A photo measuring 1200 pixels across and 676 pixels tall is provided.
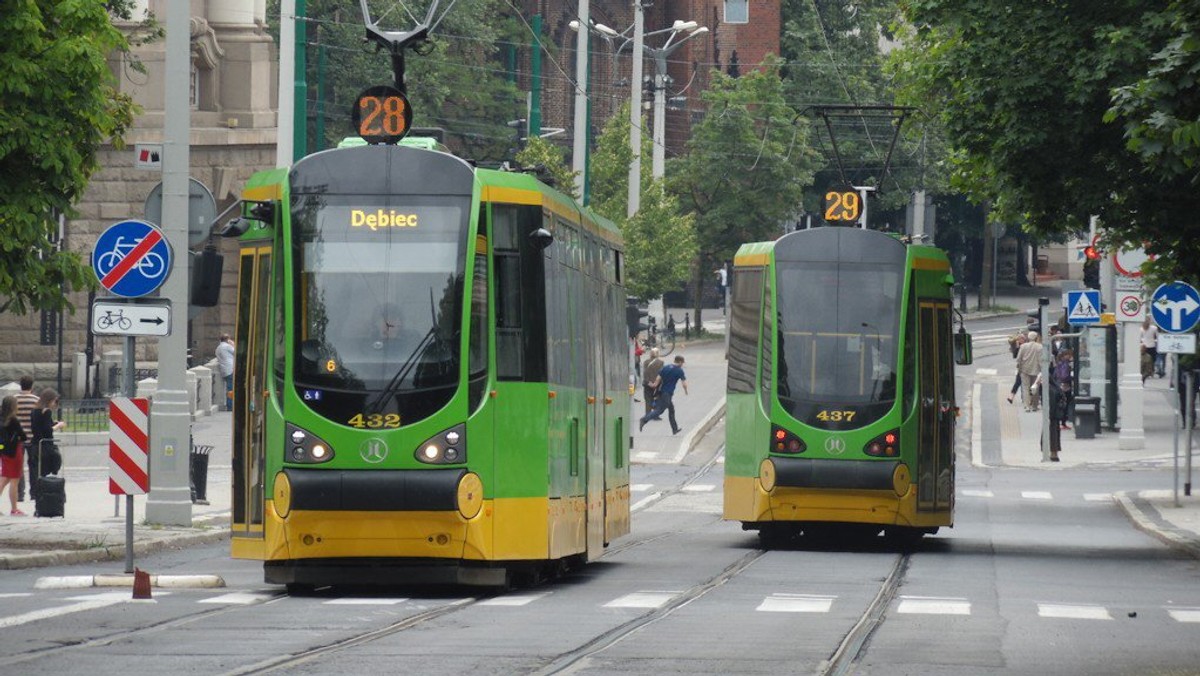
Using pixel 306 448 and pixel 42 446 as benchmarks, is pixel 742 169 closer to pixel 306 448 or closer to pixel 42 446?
pixel 42 446

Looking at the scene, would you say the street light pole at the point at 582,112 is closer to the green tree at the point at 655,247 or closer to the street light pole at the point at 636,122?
the street light pole at the point at 636,122

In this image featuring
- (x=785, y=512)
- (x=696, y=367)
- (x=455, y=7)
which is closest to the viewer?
(x=785, y=512)

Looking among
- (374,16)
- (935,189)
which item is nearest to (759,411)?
(374,16)

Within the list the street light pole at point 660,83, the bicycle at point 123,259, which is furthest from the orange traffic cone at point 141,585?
the street light pole at point 660,83

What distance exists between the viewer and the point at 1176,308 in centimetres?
3173

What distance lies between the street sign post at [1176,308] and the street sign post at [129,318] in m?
16.4

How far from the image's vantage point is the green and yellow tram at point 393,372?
642 inches

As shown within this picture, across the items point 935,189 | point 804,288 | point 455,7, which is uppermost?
point 455,7

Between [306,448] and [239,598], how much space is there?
4.69 ft

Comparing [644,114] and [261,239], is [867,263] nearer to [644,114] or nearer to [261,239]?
[261,239]

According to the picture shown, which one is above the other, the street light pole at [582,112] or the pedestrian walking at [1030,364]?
the street light pole at [582,112]

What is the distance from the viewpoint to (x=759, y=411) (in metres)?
24.3

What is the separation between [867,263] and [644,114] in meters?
63.7

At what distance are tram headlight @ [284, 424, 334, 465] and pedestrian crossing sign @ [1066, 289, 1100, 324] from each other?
27.8 meters
